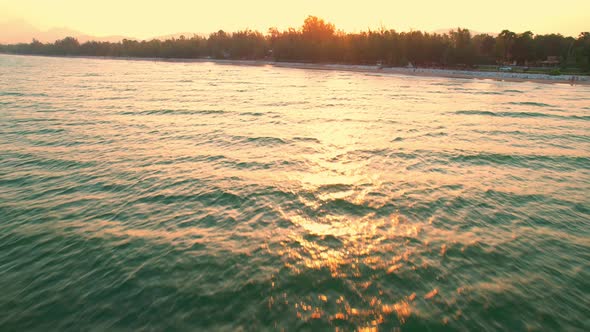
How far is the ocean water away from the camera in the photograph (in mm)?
7914

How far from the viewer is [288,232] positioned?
36.9 ft

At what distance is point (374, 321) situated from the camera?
297 inches

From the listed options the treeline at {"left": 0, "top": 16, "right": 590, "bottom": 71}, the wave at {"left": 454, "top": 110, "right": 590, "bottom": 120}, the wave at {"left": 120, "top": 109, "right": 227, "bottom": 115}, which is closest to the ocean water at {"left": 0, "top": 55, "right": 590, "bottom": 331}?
the wave at {"left": 120, "top": 109, "right": 227, "bottom": 115}

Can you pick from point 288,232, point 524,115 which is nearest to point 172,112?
point 288,232

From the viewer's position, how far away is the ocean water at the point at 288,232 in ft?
26.0

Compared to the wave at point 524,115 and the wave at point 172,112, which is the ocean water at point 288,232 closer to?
the wave at point 172,112

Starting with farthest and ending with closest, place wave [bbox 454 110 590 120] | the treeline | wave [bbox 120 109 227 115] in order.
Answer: the treeline, wave [bbox 454 110 590 120], wave [bbox 120 109 227 115]

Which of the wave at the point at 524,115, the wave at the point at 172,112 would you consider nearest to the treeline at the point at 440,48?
the wave at the point at 524,115

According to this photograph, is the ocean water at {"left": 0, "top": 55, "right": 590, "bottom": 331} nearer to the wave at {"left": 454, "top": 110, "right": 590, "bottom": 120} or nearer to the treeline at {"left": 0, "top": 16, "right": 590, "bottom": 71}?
the wave at {"left": 454, "top": 110, "right": 590, "bottom": 120}

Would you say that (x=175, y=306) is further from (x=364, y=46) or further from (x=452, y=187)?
(x=364, y=46)

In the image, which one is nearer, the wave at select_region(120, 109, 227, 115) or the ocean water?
the ocean water

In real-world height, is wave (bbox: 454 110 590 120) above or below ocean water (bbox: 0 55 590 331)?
above

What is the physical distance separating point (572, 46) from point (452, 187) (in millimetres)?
152224

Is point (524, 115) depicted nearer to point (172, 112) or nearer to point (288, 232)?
point (288, 232)
